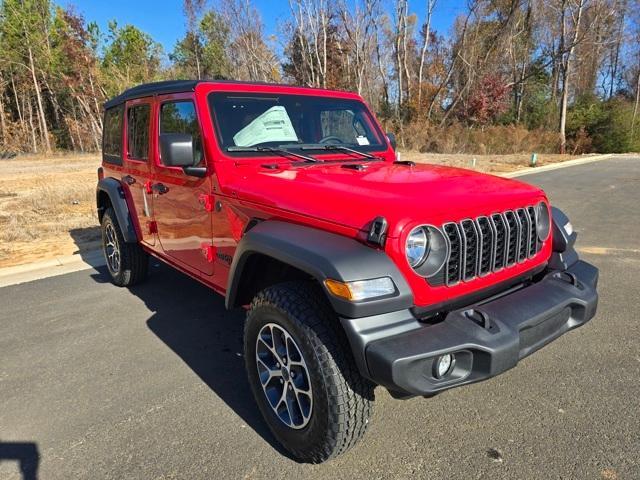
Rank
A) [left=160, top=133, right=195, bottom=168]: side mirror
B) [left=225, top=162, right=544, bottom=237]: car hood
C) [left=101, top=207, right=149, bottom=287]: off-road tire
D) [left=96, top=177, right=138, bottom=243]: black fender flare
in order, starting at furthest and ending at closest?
[left=101, top=207, right=149, bottom=287]: off-road tire
[left=96, top=177, right=138, bottom=243]: black fender flare
[left=160, top=133, right=195, bottom=168]: side mirror
[left=225, top=162, right=544, bottom=237]: car hood

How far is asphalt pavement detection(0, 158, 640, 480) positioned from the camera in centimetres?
220

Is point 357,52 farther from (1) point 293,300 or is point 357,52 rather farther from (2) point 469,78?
(1) point 293,300

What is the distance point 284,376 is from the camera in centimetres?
226

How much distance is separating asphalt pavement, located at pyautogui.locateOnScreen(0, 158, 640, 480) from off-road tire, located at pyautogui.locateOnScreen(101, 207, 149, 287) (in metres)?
0.56

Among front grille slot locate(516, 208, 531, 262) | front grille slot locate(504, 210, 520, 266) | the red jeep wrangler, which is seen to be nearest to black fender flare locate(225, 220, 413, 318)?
the red jeep wrangler

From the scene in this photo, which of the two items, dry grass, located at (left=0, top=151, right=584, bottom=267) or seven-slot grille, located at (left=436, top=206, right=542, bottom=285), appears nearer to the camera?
seven-slot grille, located at (left=436, top=206, right=542, bottom=285)

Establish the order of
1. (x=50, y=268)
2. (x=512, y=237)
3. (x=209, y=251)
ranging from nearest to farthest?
1. (x=512, y=237)
2. (x=209, y=251)
3. (x=50, y=268)

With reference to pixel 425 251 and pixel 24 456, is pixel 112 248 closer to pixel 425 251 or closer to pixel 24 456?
pixel 24 456

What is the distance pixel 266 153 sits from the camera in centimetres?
306

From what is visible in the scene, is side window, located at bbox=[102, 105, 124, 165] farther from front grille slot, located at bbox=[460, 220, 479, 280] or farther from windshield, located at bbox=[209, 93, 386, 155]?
front grille slot, located at bbox=[460, 220, 479, 280]

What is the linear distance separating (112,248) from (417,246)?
394 cm

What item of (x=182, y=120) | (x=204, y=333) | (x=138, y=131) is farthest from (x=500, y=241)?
(x=138, y=131)

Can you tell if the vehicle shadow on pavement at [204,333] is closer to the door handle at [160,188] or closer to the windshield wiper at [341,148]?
the door handle at [160,188]

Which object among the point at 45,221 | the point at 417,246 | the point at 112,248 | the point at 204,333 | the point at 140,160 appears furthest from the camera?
the point at 45,221
